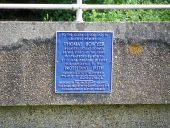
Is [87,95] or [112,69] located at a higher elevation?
[112,69]

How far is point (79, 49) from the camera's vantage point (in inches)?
192

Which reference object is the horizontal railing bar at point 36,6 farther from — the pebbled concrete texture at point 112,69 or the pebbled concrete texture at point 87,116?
the pebbled concrete texture at point 87,116

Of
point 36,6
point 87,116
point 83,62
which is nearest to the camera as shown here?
point 36,6

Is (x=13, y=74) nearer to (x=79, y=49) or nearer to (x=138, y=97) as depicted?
(x=79, y=49)

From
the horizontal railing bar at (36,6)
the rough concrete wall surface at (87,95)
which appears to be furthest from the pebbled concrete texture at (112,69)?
the horizontal railing bar at (36,6)

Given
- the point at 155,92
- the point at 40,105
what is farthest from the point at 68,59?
the point at 155,92

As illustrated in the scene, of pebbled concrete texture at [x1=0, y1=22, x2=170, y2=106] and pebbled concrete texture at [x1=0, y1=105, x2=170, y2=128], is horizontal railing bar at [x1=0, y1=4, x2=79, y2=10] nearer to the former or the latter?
pebbled concrete texture at [x1=0, y1=22, x2=170, y2=106]

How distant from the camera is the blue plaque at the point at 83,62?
487 centimetres

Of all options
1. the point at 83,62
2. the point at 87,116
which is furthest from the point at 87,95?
the point at 83,62

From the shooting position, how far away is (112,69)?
497cm

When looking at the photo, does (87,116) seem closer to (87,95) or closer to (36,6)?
(87,95)

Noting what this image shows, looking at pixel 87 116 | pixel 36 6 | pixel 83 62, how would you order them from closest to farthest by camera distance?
pixel 36 6 → pixel 83 62 → pixel 87 116

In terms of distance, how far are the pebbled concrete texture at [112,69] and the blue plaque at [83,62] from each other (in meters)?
0.06

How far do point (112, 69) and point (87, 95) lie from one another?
37 cm
